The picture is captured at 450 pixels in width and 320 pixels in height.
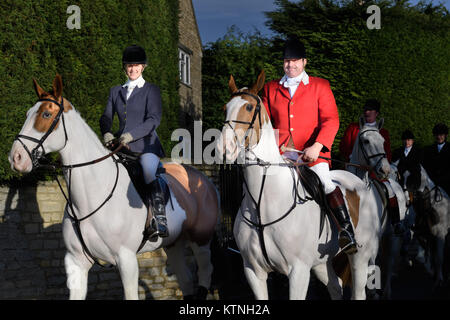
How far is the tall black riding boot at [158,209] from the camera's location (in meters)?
6.14

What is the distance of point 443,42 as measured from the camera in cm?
2002

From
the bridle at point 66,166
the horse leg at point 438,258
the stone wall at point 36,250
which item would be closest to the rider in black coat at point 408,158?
the horse leg at point 438,258

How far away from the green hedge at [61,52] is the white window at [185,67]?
11823 mm

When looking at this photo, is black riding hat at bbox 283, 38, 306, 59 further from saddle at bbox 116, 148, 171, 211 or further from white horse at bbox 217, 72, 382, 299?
saddle at bbox 116, 148, 171, 211

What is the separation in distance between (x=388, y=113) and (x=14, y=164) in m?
15.3

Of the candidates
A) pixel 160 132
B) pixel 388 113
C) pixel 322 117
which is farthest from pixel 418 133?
pixel 322 117

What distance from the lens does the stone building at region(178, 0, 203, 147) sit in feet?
83.3

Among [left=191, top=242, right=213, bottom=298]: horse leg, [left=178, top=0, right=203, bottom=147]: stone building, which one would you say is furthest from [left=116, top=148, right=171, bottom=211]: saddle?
[left=178, top=0, right=203, bottom=147]: stone building

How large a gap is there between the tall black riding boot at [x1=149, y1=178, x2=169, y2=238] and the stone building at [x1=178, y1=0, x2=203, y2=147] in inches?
704

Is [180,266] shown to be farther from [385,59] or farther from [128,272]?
[385,59]

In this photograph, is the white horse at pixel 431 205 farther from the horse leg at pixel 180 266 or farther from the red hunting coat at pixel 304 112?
the red hunting coat at pixel 304 112

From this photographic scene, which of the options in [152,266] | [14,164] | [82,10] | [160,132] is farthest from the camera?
[160,132]

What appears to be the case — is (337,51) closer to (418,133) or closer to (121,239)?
(418,133)

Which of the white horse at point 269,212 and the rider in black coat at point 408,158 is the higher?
the white horse at point 269,212
